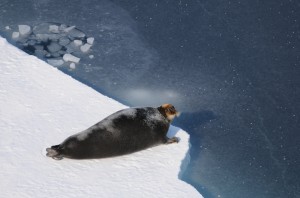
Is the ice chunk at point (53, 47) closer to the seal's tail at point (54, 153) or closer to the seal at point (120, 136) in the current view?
the seal at point (120, 136)

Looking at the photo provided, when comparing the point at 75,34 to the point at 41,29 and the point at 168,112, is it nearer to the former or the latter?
the point at 41,29

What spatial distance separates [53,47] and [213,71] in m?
1.87

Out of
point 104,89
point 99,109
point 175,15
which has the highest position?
point 175,15

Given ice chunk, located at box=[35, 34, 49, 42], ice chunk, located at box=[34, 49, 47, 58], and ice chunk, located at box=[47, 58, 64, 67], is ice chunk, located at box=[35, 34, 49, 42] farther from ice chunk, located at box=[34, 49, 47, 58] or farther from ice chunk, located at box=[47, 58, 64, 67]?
ice chunk, located at box=[47, 58, 64, 67]

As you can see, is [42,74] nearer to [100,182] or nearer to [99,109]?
[99,109]

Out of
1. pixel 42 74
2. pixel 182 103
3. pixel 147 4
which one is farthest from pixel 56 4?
pixel 182 103

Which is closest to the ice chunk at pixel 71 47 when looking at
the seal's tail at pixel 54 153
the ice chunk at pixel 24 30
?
the ice chunk at pixel 24 30

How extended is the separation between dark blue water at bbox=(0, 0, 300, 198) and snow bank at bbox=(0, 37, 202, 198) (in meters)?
0.36

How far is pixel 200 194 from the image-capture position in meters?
4.13

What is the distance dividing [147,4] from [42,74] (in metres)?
2.31

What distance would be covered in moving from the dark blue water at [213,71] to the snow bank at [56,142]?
0.36 metres

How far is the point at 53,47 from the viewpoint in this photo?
590cm

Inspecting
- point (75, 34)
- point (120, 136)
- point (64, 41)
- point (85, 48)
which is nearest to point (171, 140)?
point (120, 136)

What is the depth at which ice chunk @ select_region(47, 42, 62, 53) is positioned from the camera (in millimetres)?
5859
